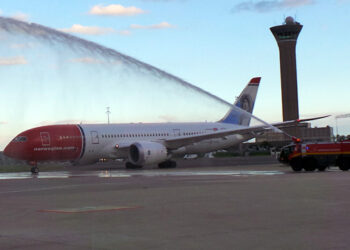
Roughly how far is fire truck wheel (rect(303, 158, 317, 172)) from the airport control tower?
110951mm

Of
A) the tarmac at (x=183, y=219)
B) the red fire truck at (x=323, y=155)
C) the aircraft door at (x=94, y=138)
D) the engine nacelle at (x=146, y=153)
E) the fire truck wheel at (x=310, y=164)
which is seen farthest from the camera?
the aircraft door at (x=94, y=138)

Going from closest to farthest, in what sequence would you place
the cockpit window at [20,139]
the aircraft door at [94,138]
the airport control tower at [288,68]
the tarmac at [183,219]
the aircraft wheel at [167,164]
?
the tarmac at [183,219] < the cockpit window at [20,139] < the aircraft door at [94,138] < the aircraft wheel at [167,164] < the airport control tower at [288,68]

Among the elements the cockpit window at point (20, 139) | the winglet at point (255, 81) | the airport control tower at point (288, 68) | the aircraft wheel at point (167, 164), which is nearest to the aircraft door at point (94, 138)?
the cockpit window at point (20, 139)

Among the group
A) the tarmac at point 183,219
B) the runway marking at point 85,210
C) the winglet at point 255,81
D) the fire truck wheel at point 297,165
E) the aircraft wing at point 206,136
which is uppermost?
the winglet at point 255,81

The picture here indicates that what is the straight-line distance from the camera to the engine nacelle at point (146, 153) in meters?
47.9

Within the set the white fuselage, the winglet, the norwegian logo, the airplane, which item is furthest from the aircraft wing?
the norwegian logo

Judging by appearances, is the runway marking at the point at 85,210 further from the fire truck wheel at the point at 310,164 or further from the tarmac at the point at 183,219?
the fire truck wheel at the point at 310,164

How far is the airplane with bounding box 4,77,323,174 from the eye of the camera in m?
Result: 46.3

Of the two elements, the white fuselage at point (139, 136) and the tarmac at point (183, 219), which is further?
the white fuselage at point (139, 136)

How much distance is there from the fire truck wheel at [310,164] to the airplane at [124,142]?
8579 mm

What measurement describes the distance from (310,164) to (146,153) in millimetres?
15783

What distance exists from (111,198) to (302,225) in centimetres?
896

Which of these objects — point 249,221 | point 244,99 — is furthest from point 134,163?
point 249,221

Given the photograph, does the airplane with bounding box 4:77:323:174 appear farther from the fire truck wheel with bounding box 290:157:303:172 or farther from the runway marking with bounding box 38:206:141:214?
the runway marking with bounding box 38:206:141:214
